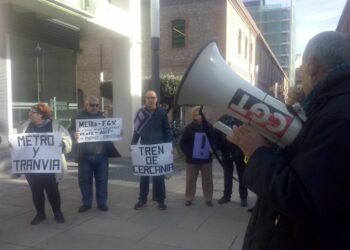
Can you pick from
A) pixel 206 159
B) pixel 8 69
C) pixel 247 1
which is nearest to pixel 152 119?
pixel 206 159

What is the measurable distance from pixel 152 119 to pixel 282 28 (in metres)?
90.9

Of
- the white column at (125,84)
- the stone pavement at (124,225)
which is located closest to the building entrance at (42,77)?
the white column at (125,84)

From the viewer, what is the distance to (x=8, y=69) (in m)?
9.44

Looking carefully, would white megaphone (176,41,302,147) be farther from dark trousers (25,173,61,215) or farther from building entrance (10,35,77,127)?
building entrance (10,35,77,127)

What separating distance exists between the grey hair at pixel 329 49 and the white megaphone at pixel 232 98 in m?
0.27

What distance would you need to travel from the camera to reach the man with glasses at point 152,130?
21.8 feet

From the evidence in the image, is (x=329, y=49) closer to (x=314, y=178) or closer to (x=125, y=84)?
(x=314, y=178)

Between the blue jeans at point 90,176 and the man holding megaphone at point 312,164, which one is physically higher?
the man holding megaphone at point 312,164

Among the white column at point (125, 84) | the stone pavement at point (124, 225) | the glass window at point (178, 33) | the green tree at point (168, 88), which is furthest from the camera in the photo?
the glass window at point (178, 33)

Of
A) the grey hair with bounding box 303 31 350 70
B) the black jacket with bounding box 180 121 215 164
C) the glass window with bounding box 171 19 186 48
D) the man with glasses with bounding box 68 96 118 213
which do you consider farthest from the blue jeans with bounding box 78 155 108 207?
the glass window with bounding box 171 19 186 48

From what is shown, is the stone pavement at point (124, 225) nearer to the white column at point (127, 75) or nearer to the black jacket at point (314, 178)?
the black jacket at point (314, 178)

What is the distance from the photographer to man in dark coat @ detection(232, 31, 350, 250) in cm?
152

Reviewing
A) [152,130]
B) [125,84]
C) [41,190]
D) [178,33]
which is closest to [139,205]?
[152,130]

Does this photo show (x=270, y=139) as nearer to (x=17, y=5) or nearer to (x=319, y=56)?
Answer: (x=319, y=56)
